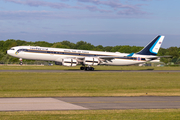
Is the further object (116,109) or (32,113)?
(116,109)

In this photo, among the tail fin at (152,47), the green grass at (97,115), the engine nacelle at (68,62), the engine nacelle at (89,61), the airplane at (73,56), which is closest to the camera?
the green grass at (97,115)

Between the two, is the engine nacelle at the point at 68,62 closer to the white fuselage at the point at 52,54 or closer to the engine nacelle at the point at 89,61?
the white fuselage at the point at 52,54

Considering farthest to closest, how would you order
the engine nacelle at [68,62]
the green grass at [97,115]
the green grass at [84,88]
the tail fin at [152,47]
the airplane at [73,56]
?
the tail fin at [152,47] → the airplane at [73,56] → the engine nacelle at [68,62] → the green grass at [84,88] → the green grass at [97,115]

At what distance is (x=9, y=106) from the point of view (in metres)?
14.0

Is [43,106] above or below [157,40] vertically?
below

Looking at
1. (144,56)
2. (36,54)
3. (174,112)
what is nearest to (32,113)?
(174,112)

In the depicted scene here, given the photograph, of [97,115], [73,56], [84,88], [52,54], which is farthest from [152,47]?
[97,115]

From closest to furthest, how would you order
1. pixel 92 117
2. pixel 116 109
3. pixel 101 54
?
pixel 92 117 < pixel 116 109 < pixel 101 54

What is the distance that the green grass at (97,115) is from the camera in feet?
36.1

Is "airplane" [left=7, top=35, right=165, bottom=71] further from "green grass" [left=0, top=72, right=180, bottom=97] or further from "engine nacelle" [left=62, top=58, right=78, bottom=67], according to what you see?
"green grass" [left=0, top=72, right=180, bottom=97]

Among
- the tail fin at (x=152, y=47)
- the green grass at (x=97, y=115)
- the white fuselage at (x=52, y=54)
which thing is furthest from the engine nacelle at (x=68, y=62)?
the green grass at (x=97, y=115)

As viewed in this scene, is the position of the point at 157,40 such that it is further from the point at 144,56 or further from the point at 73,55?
the point at 73,55

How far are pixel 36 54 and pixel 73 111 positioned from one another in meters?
40.6

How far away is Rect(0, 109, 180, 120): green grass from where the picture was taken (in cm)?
1101
